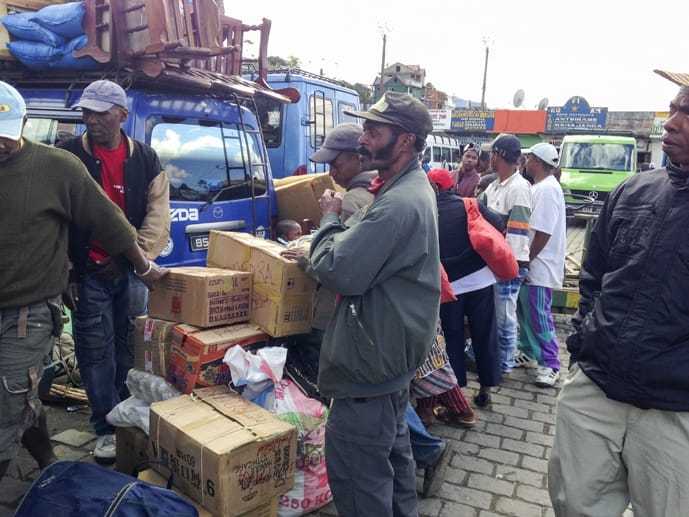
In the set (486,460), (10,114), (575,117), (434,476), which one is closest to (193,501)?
(434,476)

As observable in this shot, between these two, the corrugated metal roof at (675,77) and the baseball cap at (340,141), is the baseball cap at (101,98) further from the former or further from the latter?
the corrugated metal roof at (675,77)

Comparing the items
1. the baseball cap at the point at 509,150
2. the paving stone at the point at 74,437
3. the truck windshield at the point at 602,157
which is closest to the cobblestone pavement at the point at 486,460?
the paving stone at the point at 74,437

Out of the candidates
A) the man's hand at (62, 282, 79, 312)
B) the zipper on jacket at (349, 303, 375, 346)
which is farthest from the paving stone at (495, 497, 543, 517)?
the man's hand at (62, 282, 79, 312)

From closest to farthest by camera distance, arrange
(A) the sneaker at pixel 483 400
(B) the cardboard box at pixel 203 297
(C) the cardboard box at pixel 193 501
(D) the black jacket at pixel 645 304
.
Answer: (D) the black jacket at pixel 645 304
(C) the cardboard box at pixel 193 501
(B) the cardboard box at pixel 203 297
(A) the sneaker at pixel 483 400

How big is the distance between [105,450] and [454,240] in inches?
102

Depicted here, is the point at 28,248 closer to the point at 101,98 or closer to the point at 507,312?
the point at 101,98

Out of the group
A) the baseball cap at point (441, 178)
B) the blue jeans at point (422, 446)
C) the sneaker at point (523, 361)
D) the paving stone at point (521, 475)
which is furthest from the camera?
the sneaker at point (523, 361)

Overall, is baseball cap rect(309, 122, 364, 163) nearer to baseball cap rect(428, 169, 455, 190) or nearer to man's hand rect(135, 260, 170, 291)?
baseball cap rect(428, 169, 455, 190)

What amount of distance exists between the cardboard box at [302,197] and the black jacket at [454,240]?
1279 millimetres

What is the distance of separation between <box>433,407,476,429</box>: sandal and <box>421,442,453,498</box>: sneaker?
34.5 inches

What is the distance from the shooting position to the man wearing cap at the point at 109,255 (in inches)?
122

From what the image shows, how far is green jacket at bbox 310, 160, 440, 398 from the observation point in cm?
206

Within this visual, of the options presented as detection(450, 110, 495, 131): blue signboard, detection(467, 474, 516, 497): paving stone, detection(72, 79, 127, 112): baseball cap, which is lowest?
detection(467, 474, 516, 497): paving stone

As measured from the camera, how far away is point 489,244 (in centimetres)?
393
